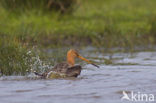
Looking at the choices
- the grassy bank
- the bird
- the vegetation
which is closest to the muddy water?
the bird

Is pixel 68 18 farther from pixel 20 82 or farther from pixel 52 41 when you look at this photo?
pixel 20 82

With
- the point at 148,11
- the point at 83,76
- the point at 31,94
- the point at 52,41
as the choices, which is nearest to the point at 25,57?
the point at 83,76

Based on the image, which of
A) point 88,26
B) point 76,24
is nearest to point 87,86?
point 88,26

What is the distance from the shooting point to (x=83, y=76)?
8.63 meters

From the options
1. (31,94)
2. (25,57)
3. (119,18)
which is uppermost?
(119,18)

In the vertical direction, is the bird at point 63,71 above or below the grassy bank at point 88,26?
below

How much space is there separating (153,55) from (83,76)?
132 inches

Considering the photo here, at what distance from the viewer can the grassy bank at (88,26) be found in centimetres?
1222

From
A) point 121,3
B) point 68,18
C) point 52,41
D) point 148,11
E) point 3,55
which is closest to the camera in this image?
point 3,55

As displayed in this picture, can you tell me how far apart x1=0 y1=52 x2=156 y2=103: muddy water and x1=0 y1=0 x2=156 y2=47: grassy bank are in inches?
85.0

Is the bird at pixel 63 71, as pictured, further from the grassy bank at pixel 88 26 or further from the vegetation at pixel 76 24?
the grassy bank at pixel 88 26

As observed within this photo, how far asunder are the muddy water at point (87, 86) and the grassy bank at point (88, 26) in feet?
7.08

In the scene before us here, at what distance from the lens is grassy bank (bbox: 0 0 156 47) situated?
40.1 feet

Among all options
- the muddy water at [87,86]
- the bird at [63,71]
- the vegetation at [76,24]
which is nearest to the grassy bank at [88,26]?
the vegetation at [76,24]
